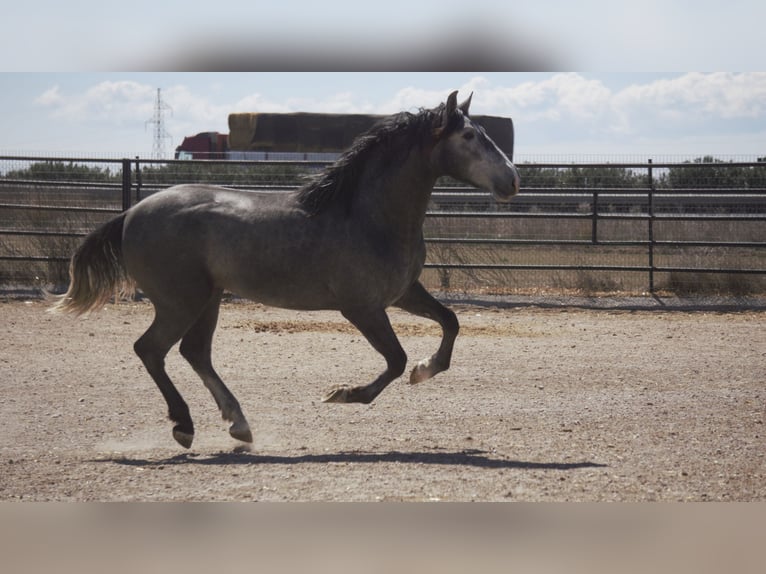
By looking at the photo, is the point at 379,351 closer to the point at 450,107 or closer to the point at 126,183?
the point at 450,107

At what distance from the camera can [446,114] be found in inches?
211

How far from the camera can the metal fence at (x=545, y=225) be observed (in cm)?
1396

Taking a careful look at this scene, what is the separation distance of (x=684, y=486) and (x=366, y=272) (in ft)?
7.23

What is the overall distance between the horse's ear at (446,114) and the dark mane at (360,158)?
108 mm

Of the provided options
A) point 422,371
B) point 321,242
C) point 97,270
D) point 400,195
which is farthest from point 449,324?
point 97,270

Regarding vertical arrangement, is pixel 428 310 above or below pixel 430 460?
above

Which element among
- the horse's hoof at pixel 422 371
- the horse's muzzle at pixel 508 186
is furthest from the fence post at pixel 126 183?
the horse's muzzle at pixel 508 186

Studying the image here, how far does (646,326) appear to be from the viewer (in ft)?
36.3

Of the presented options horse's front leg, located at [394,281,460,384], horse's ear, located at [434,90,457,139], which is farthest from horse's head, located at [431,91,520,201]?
horse's front leg, located at [394,281,460,384]

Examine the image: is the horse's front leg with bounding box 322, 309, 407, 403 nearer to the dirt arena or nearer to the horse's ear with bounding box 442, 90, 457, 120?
the dirt arena

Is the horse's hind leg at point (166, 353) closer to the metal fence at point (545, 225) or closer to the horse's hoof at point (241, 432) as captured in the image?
the horse's hoof at point (241, 432)

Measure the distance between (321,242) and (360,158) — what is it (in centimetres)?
63

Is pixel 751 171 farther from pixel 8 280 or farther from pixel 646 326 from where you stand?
pixel 8 280

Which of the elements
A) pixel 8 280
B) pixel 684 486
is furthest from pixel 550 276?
pixel 684 486
